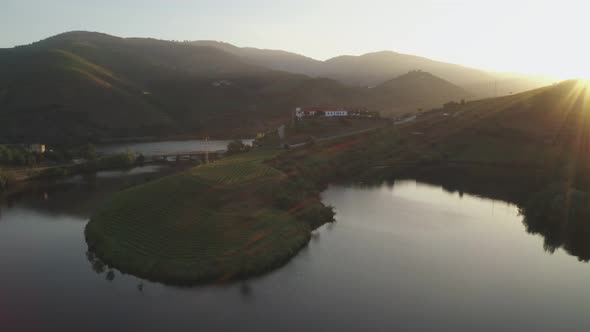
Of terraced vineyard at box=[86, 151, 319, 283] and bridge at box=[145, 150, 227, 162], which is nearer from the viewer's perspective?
Answer: terraced vineyard at box=[86, 151, 319, 283]

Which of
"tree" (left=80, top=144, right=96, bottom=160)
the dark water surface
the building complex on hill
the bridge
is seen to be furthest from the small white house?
the dark water surface

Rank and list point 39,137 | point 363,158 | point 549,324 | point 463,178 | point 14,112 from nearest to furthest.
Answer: point 549,324 < point 463,178 < point 363,158 < point 39,137 < point 14,112

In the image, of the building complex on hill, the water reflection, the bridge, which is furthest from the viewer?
the building complex on hill

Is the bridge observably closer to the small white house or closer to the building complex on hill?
the building complex on hill

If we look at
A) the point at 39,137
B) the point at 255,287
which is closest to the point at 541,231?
the point at 255,287

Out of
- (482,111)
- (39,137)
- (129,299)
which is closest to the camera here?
(129,299)

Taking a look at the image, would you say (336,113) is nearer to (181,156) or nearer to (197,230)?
(181,156)

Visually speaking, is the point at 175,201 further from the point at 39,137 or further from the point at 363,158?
the point at 39,137
